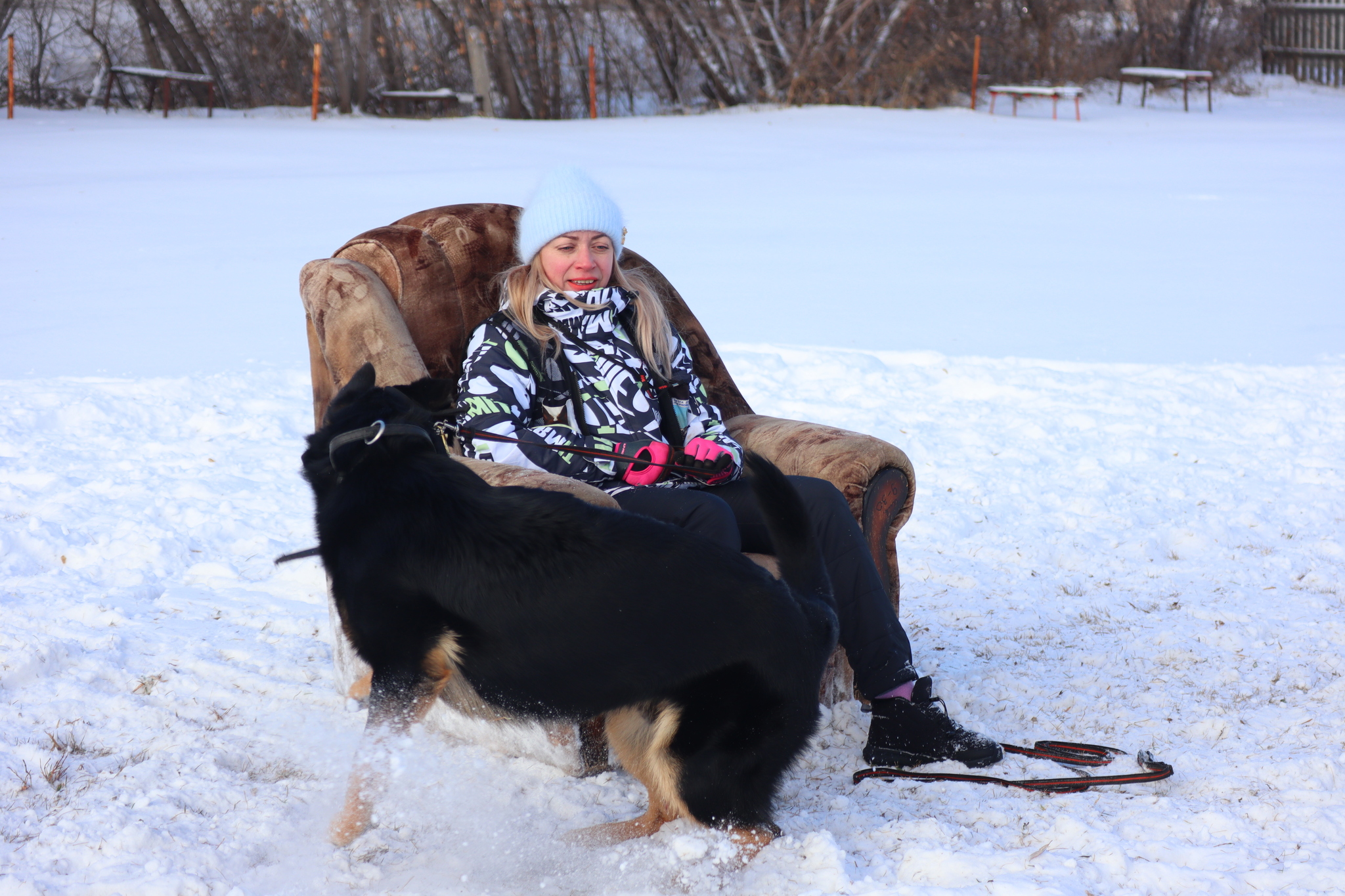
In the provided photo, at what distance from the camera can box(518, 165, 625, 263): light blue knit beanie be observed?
292 centimetres

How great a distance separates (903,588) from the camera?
3830 mm

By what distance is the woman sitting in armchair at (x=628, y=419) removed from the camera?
2602mm

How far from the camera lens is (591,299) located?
2.94 metres

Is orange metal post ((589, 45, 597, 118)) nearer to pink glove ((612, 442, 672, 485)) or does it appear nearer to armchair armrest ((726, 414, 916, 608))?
armchair armrest ((726, 414, 916, 608))

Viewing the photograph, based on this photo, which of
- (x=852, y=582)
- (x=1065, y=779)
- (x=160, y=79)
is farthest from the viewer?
(x=160, y=79)

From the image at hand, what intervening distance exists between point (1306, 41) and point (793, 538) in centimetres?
2457

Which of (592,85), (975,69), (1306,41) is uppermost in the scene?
(1306,41)

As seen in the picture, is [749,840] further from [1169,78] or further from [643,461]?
[1169,78]

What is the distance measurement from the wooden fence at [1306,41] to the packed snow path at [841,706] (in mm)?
19848

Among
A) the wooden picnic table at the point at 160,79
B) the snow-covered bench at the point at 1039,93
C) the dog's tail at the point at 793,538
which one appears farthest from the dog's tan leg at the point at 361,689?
the snow-covered bench at the point at 1039,93

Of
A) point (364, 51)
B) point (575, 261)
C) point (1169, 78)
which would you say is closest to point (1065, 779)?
point (575, 261)

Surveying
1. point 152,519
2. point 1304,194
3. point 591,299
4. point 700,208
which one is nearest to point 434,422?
point 591,299

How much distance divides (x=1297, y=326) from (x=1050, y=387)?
238 cm

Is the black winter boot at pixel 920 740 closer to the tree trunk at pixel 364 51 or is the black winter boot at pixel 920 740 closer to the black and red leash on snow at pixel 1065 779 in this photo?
the black and red leash on snow at pixel 1065 779
